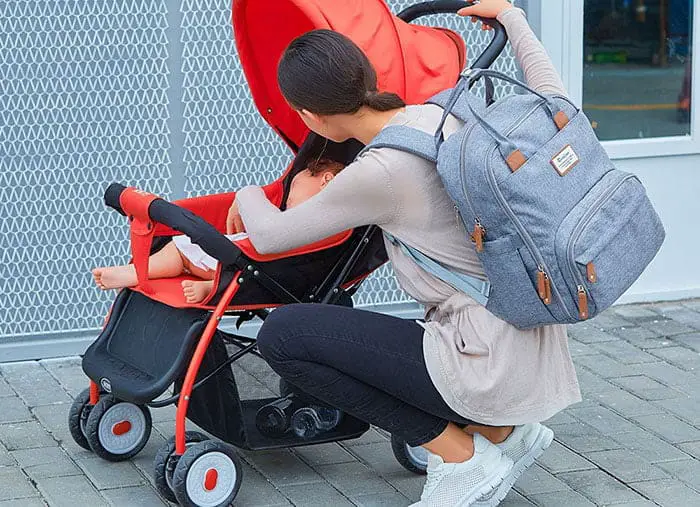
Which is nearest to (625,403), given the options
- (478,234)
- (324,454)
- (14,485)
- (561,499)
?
(561,499)

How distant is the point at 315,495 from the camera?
369 cm

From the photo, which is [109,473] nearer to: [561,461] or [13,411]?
[13,411]

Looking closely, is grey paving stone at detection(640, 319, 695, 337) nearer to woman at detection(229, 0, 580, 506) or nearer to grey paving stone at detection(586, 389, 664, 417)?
grey paving stone at detection(586, 389, 664, 417)

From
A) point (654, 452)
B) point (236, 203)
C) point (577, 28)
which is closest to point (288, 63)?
point (236, 203)

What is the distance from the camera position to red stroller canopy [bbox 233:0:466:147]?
3.46 metres

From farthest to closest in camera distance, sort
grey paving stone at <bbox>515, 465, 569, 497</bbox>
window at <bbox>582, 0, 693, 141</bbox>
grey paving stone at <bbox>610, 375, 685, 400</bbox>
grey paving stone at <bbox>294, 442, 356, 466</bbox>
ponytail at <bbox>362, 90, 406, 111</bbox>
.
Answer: window at <bbox>582, 0, 693, 141</bbox>
grey paving stone at <bbox>610, 375, 685, 400</bbox>
grey paving stone at <bbox>294, 442, 356, 466</bbox>
grey paving stone at <bbox>515, 465, 569, 497</bbox>
ponytail at <bbox>362, 90, 406, 111</bbox>

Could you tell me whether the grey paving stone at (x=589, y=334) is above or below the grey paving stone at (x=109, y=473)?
below

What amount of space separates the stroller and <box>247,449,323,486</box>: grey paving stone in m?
0.15

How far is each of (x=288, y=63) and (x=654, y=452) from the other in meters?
1.72

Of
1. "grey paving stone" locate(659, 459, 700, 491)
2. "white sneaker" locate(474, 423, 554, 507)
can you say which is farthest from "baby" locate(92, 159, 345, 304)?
"grey paving stone" locate(659, 459, 700, 491)

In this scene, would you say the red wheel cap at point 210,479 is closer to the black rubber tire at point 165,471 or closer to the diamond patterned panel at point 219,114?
the black rubber tire at point 165,471

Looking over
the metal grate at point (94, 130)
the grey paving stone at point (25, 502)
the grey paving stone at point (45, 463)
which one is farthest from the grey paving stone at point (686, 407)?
the grey paving stone at point (25, 502)

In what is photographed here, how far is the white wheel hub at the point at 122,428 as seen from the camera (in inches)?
153

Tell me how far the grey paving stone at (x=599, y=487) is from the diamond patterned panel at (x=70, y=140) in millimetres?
2120
